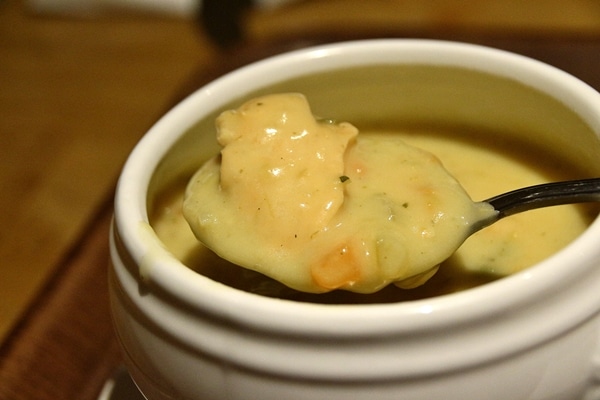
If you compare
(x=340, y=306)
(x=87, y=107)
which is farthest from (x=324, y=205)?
(x=87, y=107)

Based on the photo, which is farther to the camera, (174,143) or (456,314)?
(174,143)

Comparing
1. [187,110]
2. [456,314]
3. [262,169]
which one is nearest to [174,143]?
[187,110]

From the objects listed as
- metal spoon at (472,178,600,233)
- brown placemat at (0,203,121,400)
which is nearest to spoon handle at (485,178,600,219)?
metal spoon at (472,178,600,233)

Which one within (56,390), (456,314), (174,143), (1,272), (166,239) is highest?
(456,314)

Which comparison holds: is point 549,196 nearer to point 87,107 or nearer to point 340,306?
point 340,306

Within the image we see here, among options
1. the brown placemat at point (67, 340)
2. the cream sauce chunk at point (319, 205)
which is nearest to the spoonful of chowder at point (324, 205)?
the cream sauce chunk at point (319, 205)

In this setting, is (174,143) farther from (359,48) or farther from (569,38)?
(569,38)
